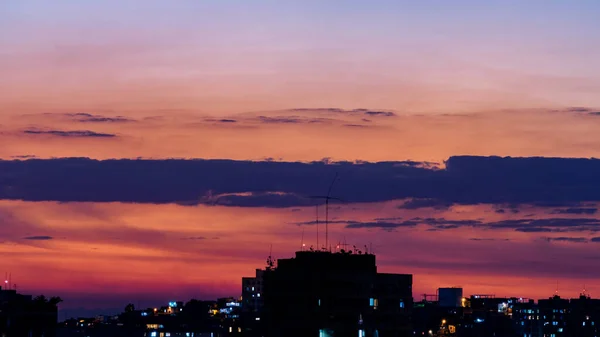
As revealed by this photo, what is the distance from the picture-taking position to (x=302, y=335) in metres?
170

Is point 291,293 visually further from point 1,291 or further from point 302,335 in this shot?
point 1,291

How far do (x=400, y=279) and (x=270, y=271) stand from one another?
865 inches

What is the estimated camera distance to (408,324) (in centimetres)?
18838

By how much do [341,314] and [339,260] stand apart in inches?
305

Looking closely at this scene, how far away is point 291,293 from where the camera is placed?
6801 inches

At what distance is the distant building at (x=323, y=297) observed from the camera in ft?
561

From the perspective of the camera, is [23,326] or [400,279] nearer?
[23,326]

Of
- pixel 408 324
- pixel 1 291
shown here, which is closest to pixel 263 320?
pixel 408 324

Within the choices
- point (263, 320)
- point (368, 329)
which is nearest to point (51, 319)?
Result: point (263, 320)

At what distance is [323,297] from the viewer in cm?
17150

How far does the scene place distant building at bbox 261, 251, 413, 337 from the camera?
170875 mm

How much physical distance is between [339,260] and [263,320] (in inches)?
478

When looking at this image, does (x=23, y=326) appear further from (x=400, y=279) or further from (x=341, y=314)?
(x=400, y=279)

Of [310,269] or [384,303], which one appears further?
[384,303]
